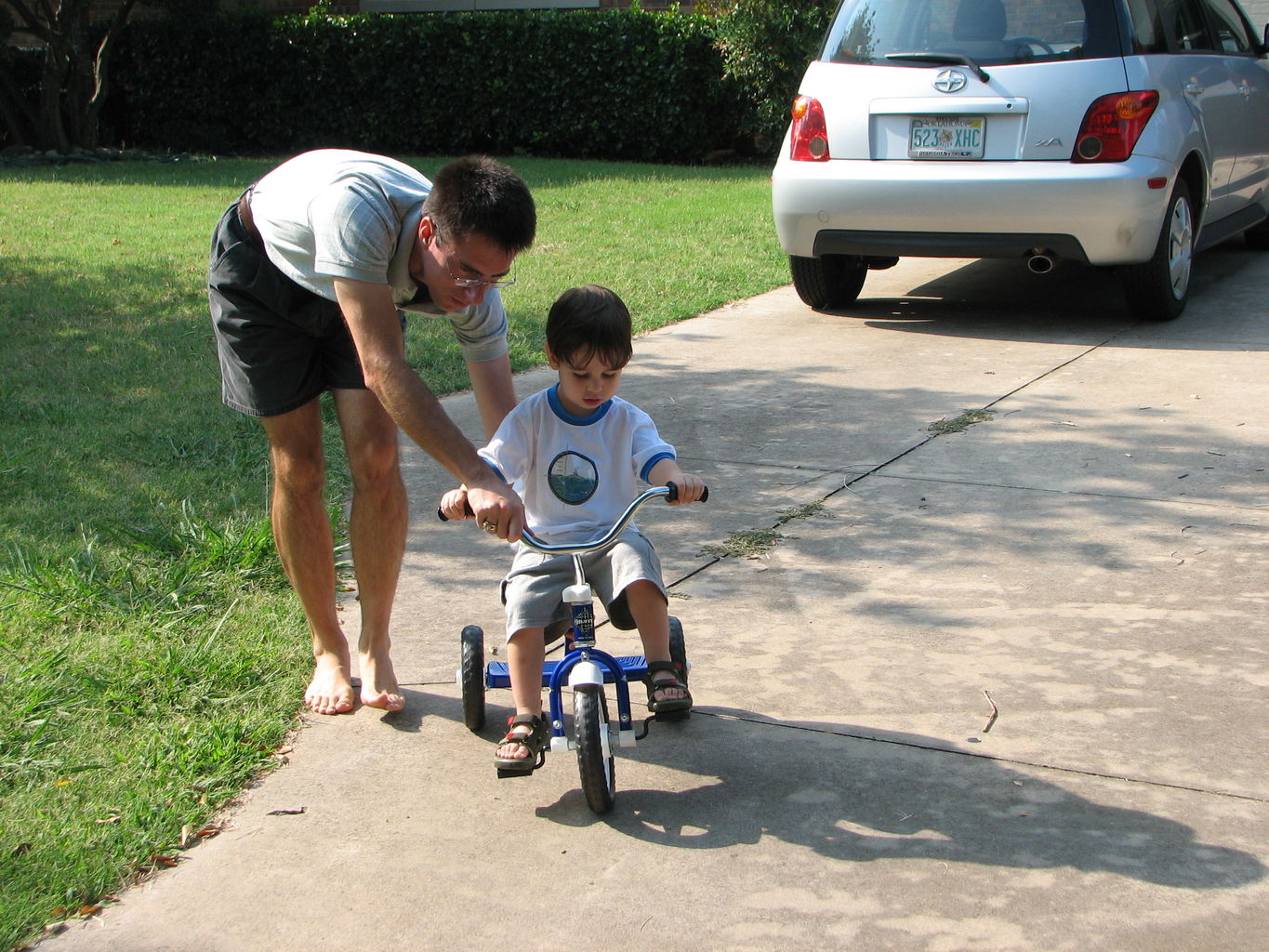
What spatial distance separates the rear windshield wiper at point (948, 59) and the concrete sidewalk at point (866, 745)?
6.46 feet

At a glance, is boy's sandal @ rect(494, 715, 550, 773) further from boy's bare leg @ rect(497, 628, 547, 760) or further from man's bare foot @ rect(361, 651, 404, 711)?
man's bare foot @ rect(361, 651, 404, 711)

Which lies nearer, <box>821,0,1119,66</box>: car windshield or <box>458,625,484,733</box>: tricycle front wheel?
<box>458,625,484,733</box>: tricycle front wheel

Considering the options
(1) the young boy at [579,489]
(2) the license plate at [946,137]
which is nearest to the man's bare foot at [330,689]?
(1) the young boy at [579,489]

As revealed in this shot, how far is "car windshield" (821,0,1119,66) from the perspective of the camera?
22.6ft

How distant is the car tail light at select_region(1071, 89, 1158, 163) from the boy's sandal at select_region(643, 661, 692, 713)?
4.64 meters

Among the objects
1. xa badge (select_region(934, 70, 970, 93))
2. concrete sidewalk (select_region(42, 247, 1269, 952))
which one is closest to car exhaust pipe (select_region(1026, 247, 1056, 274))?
xa badge (select_region(934, 70, 970, 93))

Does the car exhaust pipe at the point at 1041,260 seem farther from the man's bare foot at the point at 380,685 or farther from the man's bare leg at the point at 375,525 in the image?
the man's bare foot at the point at 380,685

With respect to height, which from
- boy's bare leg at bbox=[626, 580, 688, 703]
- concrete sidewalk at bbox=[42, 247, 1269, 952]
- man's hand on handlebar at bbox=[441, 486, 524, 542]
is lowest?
concrete sidewalk at bbox=[42, 247, 1269, 952]

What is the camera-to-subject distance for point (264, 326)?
3.42m

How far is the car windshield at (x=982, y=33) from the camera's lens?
22.6ft

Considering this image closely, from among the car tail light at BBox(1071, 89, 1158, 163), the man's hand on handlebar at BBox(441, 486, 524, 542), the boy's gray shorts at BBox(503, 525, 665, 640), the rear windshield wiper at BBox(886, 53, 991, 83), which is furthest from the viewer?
the rear windshield wiper at BBox(886, 53, 991, 83)

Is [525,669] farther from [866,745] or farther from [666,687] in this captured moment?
[866,745]

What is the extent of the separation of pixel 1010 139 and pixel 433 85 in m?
12.4

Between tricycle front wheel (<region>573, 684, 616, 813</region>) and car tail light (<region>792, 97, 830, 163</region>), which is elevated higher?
car tail light (<region>792, 97, 830, 163</region>)
